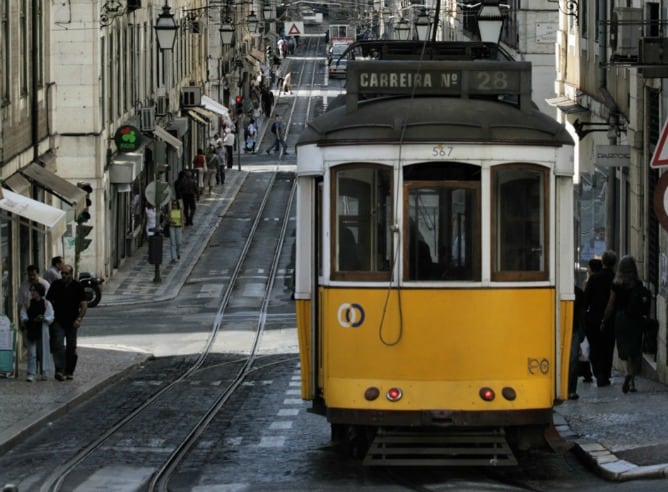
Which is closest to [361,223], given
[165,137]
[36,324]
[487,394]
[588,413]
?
[487,394]

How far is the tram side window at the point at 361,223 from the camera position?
1507 centimetres

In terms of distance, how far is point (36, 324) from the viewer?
24.2 m

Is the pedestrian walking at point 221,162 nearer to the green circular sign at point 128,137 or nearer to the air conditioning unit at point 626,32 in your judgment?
the green circular sign at point 128,137

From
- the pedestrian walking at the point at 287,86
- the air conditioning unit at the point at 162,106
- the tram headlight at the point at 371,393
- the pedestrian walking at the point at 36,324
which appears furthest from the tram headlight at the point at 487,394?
the pedestrian walking at the point at 287,86

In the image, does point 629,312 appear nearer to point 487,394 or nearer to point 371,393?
point 487,394

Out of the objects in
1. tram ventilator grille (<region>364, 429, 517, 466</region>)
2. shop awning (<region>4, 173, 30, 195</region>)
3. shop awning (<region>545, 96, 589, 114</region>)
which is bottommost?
tram ventilator grille (<region>364, 429, 517, 466</region>)

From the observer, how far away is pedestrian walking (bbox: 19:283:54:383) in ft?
78.7

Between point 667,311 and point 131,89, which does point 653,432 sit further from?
point 131,89

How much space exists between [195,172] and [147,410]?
3658 cm

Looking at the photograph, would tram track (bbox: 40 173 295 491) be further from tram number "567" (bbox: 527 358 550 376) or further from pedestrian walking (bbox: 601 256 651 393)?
pedestrian walking (bbox: 601 256 651 393)

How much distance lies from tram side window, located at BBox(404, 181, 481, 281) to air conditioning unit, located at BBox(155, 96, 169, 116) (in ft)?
125

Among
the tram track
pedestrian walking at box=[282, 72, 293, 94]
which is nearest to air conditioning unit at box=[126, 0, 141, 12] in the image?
the tram track

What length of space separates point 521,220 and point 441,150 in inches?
35.6

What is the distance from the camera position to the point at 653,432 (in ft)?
56.9
